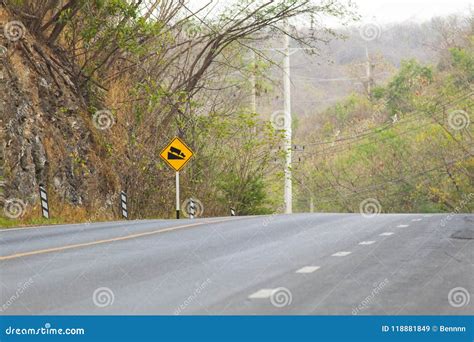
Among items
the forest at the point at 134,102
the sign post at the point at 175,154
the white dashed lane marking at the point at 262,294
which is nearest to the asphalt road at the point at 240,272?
the white dashed lane marking at the point at 262,294

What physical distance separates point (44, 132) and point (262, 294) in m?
19.0

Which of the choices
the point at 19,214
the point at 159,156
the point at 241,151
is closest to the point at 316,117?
the point at 241,151

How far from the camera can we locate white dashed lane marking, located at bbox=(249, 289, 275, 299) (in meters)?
7.75

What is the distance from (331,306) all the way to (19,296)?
289cm

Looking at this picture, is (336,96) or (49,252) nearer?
(49,252)

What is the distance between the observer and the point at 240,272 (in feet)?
31.6

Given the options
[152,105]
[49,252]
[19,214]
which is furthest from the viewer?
[152,105]

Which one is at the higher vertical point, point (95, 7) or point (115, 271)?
point (95, 7)

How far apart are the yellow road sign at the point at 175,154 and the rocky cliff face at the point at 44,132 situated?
243cm

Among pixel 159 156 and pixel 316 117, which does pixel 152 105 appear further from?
pixel 316 117

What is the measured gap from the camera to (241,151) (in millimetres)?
41938

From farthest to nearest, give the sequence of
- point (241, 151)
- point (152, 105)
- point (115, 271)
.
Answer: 1. point (241, 151)
2. point (152, 105)
3. point (115, 271)

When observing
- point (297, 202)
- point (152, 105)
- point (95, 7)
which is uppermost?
point (95, 7)

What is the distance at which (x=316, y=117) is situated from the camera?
127 metres
